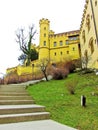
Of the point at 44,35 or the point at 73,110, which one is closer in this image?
A: the point at 73,110

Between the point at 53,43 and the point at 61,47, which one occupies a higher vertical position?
the point at 53,43

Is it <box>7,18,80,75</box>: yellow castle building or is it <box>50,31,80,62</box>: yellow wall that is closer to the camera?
<box>50,31,80,62</box>: yellow wall

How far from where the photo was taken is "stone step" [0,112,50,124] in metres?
7.14

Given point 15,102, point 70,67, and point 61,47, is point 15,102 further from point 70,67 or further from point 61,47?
point 61,47

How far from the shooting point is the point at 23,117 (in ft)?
24.5

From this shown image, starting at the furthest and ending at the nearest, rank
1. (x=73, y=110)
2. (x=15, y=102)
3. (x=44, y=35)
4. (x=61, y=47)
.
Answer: (x=44, y=35) < (x=61, y=47) < (x=15, y=102) < (x=73, y=110)

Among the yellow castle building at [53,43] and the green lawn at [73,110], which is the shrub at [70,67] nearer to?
the green lawn at [73,110]

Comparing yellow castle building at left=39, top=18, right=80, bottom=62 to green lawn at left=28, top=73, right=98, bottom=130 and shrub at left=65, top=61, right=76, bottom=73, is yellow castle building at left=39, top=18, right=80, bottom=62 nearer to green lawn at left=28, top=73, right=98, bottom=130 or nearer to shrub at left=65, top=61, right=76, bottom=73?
shrub at left=65, top=61, right=76, bottom=73

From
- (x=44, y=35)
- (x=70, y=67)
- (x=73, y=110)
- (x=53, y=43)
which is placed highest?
(x=44, y=35)

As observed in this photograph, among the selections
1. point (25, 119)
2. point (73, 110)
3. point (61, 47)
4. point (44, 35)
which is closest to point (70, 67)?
point (73, 110)

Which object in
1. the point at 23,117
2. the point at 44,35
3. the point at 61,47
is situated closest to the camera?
the point at 23,117

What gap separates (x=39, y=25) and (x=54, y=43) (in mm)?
5449

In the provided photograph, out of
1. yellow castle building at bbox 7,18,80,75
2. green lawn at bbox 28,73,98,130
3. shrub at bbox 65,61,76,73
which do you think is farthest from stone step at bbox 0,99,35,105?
yellow castle building at bbox 7,18,80,75

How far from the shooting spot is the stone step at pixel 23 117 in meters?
7.14
